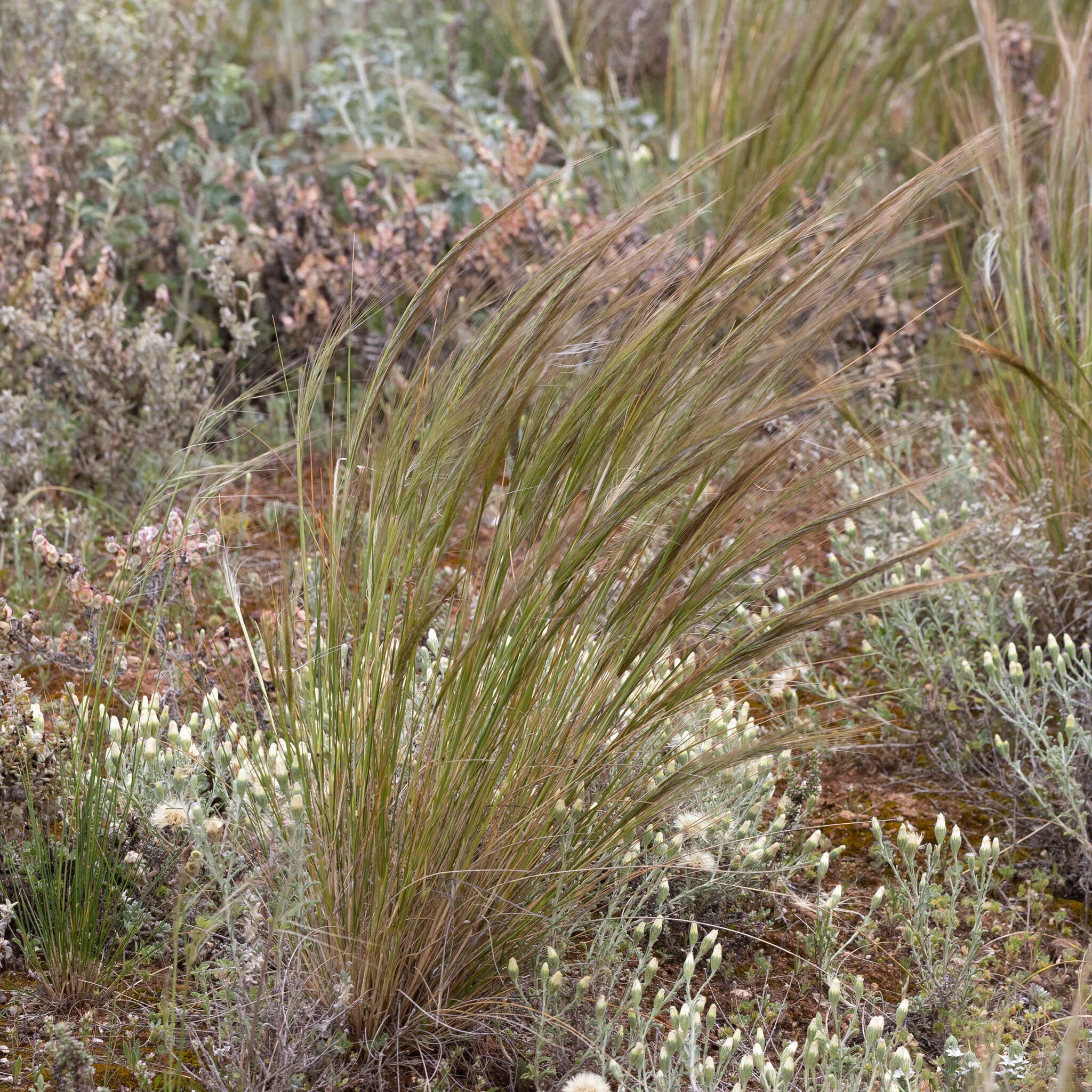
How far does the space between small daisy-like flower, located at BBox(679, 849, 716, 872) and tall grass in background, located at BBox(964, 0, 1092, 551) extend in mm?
1245

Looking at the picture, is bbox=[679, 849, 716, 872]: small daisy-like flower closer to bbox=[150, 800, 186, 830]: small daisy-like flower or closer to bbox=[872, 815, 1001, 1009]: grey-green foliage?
bbox=[872, 815, 1001, 1009]: grey-green foliage

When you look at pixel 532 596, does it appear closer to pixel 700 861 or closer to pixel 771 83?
pixel 700 861

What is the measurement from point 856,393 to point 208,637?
2.28m

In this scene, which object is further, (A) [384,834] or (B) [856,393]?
(B) [856,393]

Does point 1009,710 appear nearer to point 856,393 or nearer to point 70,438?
point 856,393

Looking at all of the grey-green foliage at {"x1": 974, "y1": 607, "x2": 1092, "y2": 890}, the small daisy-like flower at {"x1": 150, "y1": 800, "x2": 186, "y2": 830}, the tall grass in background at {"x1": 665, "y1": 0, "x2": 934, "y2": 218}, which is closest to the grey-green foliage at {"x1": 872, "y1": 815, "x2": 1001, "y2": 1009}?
the grey-green foliage at {"x1": 974, "y1": 607, "x2": 1092, "y2": 890}

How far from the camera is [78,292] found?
3.28 m

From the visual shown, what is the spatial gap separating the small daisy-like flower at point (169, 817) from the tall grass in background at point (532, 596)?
0.79 feet

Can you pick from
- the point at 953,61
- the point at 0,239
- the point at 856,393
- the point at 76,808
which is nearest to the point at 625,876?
the point at 76,808

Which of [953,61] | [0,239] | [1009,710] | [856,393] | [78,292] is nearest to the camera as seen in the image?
[1009,710]

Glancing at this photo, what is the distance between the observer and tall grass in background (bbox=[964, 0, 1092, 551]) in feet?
8.64

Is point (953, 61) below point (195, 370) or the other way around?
the other way around

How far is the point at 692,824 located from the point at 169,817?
2.76 ft

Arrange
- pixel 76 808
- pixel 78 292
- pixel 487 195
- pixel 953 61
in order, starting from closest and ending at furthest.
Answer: pixel 76 808 → pixel 78 292 → pixel 487 195 → pixel 953 61
